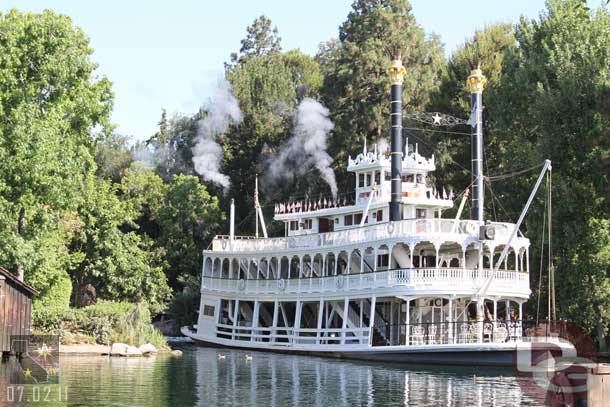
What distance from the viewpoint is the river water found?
26.9 metres

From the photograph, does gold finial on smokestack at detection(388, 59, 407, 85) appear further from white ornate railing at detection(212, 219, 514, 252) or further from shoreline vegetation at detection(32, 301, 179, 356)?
shoreline vegetation at detection(32, 301, 179, 356)

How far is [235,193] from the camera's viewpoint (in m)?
73.9

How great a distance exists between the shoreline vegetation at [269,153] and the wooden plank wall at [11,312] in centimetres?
576

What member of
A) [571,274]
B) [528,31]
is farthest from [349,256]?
[528,31]

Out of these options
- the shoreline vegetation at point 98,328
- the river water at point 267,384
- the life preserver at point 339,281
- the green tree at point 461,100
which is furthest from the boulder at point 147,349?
the green tree at point 461,100

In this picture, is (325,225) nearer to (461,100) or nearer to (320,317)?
(320,317)

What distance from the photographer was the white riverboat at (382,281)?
40.3 m

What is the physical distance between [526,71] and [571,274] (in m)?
11.2

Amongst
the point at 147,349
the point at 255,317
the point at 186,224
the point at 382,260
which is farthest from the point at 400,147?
the point at 186,224

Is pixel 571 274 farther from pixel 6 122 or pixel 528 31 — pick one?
pixel 6 122

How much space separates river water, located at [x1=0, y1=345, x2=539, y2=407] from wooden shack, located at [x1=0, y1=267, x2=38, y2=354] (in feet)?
6.96

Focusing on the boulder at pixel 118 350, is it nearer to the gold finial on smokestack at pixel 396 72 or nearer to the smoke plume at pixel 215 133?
the gold finial on smokestack at pixel 396 72

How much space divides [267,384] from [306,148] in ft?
122

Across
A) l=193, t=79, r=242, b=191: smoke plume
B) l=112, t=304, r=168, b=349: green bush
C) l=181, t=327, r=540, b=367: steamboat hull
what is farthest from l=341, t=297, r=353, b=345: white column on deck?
l=193, t=79, r=242, b=191: smoke plume
